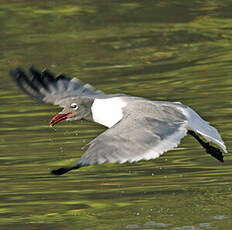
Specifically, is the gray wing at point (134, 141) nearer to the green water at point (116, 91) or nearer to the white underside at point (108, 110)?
the white underside at point (108, 110)

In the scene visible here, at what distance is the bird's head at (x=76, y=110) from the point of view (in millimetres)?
8672

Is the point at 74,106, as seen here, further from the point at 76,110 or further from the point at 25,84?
the point at 25,84

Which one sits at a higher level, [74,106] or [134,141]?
[134,141]

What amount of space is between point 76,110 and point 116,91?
3.91m

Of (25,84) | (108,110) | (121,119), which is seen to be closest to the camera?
(121,119)

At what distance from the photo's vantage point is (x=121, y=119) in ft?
24.3

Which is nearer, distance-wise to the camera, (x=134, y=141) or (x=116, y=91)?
(x=134, y=141)

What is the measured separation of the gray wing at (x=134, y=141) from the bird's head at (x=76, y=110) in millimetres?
1348

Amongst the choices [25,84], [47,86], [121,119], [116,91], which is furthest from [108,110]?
[116,91]

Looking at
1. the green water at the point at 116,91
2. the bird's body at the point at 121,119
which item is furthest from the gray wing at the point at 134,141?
the green water at the point at 116,91

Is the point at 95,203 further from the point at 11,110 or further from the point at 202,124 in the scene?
the point at 11,110

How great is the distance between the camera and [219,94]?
12.1 m

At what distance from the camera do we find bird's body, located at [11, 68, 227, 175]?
6.56 metres

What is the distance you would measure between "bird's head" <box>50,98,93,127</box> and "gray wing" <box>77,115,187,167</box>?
1348 mm
